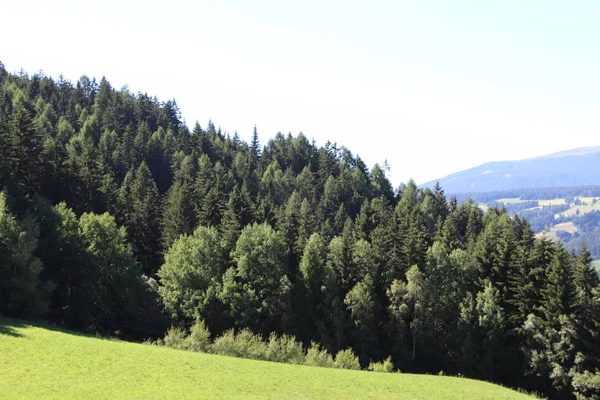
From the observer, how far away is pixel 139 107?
18138 centimetres

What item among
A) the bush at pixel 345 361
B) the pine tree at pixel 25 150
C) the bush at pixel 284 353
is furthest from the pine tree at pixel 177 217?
the bush at pixel 345 361

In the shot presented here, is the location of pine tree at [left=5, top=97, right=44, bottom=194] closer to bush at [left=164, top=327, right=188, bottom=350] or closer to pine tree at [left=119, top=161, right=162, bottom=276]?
pine tree at [left=119, top=161, right=162, bottom=276]

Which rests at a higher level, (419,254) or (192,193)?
(192,193)

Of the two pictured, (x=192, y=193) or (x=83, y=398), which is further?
(x=192, y=193)

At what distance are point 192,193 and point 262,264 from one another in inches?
1384

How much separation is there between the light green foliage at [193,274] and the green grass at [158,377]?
16.4 m

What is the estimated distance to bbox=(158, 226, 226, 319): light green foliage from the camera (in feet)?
210

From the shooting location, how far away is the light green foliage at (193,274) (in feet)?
210

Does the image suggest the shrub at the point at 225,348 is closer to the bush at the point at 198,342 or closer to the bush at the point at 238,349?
the bush at the point at 238,349

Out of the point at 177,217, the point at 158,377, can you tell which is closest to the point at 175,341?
the point at 158,377

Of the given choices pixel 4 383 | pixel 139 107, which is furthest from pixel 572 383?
pixel 139 107

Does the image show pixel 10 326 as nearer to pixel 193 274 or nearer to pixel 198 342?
pixel 198 342

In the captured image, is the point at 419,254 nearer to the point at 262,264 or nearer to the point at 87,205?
the point at 262,264

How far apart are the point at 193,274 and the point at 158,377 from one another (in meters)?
27.2
